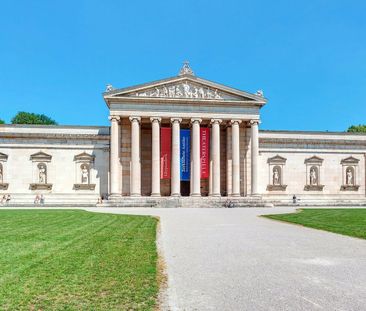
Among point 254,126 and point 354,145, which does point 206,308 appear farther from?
point 354,145

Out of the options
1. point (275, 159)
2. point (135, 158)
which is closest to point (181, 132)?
point (135, 158)

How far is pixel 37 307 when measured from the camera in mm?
6445

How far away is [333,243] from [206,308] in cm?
982

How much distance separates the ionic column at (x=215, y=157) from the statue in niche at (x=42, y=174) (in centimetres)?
2451

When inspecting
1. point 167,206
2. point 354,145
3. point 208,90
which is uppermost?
point 208,90

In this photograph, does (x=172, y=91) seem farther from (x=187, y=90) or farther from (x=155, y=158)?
(x=155, y=158)

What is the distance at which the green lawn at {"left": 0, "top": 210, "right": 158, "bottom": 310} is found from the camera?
6.76 metres

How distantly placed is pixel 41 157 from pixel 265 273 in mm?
50296

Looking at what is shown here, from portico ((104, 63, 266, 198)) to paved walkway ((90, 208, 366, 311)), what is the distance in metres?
36.2

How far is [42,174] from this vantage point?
5406 centimetres

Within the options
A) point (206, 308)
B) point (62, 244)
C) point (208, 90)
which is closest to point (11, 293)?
point (206, 308)

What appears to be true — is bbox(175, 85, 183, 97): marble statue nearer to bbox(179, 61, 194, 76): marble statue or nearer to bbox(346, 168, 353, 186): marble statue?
bbox(179, 61, 194, 76): marble statue

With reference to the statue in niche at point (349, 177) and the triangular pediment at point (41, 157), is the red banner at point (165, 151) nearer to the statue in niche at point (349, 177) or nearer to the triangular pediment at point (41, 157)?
the triangular pediment at point (41, 157)

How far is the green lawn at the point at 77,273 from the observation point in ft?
22.2
